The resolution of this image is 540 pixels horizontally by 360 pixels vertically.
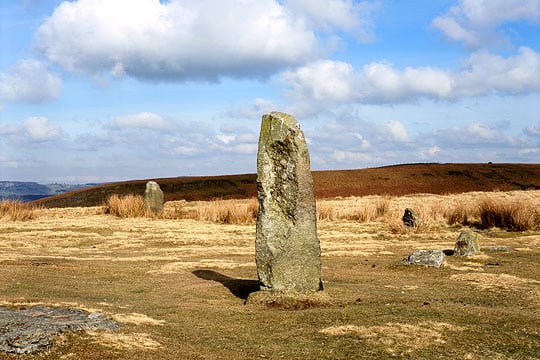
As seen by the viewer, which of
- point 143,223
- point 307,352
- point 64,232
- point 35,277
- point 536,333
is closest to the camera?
point 307,352

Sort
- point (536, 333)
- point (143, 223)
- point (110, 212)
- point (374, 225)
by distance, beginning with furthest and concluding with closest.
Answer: point (110, 212), point (143, 223), point (374, 225), point (536, 333)

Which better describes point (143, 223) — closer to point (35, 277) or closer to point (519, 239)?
point (35, 277)

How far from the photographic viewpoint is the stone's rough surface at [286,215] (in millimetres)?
9352

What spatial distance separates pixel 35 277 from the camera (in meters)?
10.7

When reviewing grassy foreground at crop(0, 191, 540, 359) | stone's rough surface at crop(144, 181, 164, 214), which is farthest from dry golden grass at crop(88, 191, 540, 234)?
grassy foreground at crop(0, 191, 540, 359)

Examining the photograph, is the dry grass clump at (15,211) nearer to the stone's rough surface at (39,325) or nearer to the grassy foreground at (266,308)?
the grassy foreground at (266,308)

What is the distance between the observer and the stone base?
8.98 m

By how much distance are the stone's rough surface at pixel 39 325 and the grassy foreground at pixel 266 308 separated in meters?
0.18

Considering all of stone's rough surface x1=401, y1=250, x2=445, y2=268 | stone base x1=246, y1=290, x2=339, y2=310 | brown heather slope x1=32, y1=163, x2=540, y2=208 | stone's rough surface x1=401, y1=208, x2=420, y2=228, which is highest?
brown heather slope x1=32, y1=163, x2=540, y2=208

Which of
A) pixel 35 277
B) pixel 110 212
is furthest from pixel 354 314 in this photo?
pixel 110 212

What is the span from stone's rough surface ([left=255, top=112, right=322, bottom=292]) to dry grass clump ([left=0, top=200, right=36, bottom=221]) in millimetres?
17218

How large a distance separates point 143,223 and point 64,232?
3.89 meters

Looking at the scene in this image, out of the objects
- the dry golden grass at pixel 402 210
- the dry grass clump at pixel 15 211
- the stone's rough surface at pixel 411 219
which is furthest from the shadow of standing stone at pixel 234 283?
the dry grass clump at pixel 15 211

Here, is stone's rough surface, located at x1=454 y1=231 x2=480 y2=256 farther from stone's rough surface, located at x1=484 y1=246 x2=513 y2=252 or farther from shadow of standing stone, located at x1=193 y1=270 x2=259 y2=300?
shadow of standing stone, located at x1=193 y1=270 x2=259 y2=300
